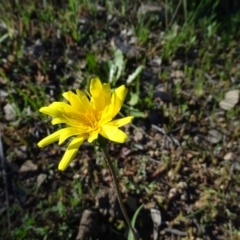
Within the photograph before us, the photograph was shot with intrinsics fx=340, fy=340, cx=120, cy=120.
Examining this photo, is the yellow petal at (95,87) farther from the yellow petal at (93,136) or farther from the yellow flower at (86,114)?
the yellow petal at (93,136)

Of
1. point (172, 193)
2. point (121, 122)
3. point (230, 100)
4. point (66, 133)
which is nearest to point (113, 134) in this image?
point (121, 122)

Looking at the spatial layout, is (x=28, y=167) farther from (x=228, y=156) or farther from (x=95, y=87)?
(x=228, y=156)

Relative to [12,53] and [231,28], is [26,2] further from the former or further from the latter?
[231,28]

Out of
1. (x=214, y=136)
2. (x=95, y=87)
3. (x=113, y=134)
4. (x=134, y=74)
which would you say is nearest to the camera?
(x=113, y=134)

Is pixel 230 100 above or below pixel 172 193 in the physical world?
above

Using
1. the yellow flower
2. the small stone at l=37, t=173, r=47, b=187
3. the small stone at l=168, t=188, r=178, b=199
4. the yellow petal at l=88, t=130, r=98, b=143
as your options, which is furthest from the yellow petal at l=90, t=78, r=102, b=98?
the small stone at l=168, t=188, r=178, b=199

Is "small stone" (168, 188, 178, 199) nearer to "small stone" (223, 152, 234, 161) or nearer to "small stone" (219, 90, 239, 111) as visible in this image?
"small stone" (223, 152, 234, 161)

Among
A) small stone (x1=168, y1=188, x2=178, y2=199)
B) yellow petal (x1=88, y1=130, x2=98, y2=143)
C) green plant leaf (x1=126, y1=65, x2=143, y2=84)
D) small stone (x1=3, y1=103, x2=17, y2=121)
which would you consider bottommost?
small stone (x1=168, y1=188, x2=178, y2=199)

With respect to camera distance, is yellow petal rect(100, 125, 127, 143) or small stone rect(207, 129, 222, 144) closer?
yellow petal rect(100, 125, 127, 143)
